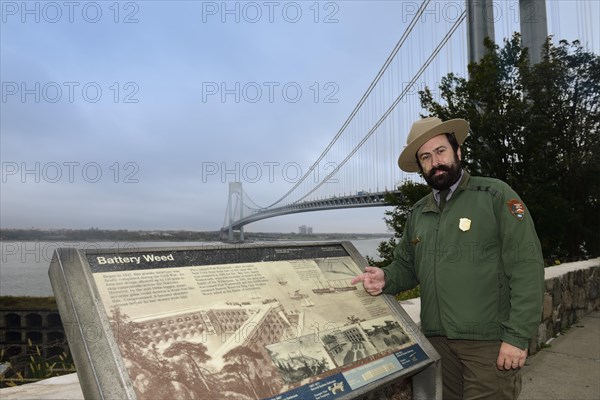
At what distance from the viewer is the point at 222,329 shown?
3.93 feet

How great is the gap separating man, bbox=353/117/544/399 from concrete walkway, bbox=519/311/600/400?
4.72 ft

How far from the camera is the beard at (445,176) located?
5.70ft

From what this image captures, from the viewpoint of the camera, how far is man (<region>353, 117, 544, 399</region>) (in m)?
1.55

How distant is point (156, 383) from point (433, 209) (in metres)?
1.22

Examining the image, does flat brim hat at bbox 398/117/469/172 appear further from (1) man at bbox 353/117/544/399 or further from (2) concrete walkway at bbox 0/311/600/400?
(2) concrete walkway at bbox 0/311/600/400

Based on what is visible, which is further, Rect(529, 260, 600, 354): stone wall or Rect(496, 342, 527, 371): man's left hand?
Rect(529, 260, 600, 354): stone wall

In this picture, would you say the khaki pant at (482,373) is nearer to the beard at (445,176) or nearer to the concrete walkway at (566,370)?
the beard at (445,176)

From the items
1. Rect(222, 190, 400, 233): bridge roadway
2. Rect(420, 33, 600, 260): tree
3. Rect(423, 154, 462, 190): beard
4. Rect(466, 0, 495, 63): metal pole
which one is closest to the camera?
Rect(423, 154, 462, 190): beard

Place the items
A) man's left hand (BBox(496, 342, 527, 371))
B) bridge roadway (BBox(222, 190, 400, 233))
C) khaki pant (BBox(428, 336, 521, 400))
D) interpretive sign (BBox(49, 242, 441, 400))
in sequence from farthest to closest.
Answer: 1. bridge roadway (BBox(222, 190, 400, 233))
2. khaki pant (BBox(428, 336, 521, 400))
3. man's left hand (BBox(496, 342, 527, 371))
4. interpretive sign (BBox(49, 242, 441, 400))

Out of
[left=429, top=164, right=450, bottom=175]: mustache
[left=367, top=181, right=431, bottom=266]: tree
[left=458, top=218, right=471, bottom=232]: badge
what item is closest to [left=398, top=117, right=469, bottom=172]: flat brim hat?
[left=429, top=164, right=450, bottom=175]: mustache

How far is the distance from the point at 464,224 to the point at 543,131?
28.4ft

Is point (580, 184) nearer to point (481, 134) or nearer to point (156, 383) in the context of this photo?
point (481, 134)

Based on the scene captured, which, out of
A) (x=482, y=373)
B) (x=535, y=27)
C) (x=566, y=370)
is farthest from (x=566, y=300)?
(x=535, y=27)

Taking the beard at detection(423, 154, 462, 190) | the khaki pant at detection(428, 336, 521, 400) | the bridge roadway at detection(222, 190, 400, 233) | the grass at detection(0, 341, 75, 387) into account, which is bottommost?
the bridge roadway at detection(222, 190, 400, 233)
